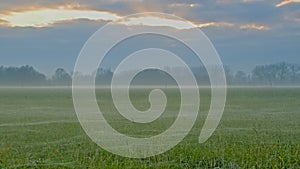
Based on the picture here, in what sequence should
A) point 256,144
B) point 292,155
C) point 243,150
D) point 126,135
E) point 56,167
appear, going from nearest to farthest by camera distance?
point 56,167
point 292,155
point 243,150
point 256,144
point 126,135

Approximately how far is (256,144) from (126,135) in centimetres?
513

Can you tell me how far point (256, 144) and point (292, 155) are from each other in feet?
6.75

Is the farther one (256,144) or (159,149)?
(256,144)

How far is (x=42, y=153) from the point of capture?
1043 cm

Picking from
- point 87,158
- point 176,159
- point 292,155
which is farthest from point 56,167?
point 292,155

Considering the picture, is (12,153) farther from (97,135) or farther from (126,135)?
(126,135)

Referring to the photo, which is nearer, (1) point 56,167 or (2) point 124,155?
(1) point 56,167

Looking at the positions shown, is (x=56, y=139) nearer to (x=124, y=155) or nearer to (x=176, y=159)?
(x=124, y=155)

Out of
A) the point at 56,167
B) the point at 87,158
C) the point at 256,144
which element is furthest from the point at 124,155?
the point at 256,144

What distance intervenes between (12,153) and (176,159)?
4589mm

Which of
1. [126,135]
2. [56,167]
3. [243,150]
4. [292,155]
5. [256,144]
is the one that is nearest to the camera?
[56,167]

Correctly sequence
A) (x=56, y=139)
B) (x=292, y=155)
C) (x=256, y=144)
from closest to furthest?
(x=292, y=155)
(x=256, y=144)
(x=56, y=139)

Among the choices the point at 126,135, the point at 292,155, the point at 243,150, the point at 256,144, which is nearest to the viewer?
the point at 292,155

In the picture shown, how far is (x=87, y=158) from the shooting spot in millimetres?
9617
